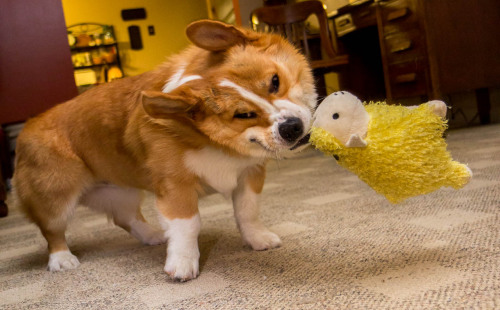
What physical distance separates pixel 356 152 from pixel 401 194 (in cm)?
14

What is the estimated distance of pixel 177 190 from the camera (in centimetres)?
126

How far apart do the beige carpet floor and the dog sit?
0.34ft

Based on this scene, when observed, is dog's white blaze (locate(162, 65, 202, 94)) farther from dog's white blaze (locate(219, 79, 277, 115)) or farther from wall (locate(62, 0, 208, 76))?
wall (locate(62, 0, 208, 76))

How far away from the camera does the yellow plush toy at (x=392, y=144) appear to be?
1005mm

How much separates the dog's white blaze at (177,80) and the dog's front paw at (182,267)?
1.40 feet

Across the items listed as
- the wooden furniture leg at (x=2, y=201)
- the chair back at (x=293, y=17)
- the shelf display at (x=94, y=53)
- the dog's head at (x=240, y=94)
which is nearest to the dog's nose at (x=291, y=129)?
the dog's head at (x=240, y=94)

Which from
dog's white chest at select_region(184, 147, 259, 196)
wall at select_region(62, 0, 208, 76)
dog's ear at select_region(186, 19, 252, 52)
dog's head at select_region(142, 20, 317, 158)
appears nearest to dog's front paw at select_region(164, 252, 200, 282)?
dog's white chest at select_region(184, 147, 259, 196)

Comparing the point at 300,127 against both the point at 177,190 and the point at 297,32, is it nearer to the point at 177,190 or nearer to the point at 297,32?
the point at 177,190

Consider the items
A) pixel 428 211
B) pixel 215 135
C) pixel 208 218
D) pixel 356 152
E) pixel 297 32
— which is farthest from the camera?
pixel 297 32

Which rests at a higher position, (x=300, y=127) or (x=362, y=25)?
(x=362, y=25)

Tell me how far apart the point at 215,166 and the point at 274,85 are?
11.0 inches

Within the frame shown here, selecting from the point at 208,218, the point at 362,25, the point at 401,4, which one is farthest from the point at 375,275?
the point at 362,25

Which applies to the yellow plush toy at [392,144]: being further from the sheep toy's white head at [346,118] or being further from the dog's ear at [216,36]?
the dog's ear at [216,36]

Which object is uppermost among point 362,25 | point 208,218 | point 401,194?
point 362,25
